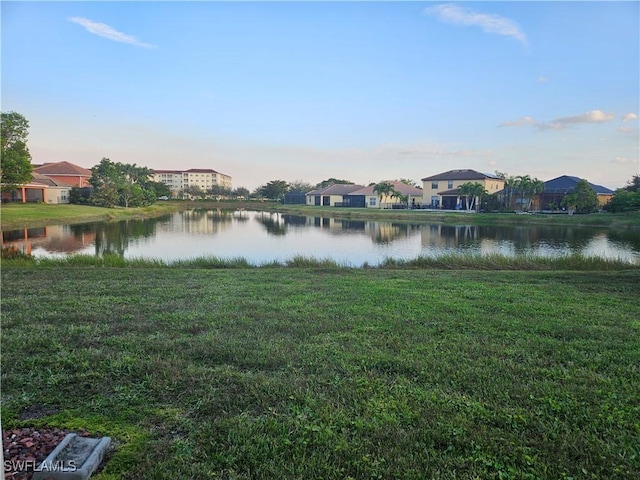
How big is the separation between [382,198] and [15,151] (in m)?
45.5

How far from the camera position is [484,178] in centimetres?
5631

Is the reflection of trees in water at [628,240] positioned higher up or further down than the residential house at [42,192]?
further down

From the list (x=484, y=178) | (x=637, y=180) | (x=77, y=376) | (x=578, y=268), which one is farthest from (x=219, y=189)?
(x=77, y=376)

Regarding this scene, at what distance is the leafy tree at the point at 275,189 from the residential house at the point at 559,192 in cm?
4990

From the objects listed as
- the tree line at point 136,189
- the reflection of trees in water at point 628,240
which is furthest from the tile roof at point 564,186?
the reflection of trees in water at point 628,240

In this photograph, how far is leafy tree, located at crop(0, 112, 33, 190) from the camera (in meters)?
33.5

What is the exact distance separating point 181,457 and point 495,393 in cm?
226

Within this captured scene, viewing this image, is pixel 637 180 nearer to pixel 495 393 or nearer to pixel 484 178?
pixel 484 178

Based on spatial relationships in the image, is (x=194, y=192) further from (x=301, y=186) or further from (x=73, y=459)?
(x=73, y=459)

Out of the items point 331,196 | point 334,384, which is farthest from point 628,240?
point 331,196

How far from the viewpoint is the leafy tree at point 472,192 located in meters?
49.9

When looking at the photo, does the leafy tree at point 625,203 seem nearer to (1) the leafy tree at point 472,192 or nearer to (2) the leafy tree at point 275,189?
(1) the leafy tree at point 472,192

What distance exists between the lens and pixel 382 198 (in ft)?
210

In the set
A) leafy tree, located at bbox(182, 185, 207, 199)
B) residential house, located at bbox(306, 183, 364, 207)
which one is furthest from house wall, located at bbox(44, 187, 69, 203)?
leafy tree, located at bbox(182, 185, 207, 199)
